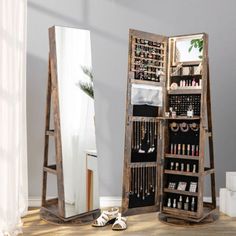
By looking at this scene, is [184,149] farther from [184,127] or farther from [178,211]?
[178,211]

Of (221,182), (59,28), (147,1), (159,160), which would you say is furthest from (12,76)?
(221,182)

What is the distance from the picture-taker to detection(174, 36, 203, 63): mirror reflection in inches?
122

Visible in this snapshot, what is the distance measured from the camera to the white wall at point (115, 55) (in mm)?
3695

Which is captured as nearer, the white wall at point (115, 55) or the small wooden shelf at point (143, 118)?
the small wooden shelf at point (143, 118)

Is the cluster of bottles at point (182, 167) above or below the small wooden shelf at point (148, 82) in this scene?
below

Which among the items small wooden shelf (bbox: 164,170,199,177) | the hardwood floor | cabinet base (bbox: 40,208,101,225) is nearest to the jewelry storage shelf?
small wooden shelf (bbox: 164,170,199,177)

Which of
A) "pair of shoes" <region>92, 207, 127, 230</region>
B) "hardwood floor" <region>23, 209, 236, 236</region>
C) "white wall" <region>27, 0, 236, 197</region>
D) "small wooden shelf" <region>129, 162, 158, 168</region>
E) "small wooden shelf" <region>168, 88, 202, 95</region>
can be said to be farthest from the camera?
"white wall" <region>27, 0, 236, 197</region>

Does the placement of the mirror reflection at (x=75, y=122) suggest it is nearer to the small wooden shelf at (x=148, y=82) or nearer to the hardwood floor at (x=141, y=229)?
the hardwood floor at (x=141, y=229)

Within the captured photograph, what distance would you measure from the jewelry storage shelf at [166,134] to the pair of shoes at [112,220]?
0.38ft

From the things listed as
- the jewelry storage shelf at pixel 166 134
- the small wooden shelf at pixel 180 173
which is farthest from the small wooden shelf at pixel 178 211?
the small wooden shelf at pixel 180 173

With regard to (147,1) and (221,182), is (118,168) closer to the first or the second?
(221,182)

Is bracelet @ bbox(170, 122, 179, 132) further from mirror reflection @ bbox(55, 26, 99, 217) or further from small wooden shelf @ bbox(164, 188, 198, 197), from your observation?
mirror reflection @ bbox(55, 26, 99, 217)

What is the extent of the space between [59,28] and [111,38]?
0.83 meters

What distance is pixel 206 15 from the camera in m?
3.71
